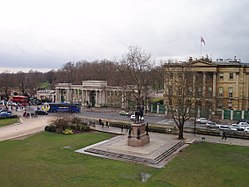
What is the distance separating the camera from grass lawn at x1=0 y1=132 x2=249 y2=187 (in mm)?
19297

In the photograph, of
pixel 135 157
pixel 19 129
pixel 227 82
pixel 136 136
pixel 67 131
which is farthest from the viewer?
pixel 227 82

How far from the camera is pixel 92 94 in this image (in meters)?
79.8

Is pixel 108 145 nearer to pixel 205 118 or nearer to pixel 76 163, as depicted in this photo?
pixel 76 163

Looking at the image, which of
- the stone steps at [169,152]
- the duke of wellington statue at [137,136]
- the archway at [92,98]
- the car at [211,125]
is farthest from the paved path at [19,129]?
the archway at [92,98]

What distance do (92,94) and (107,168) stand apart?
58.3 meters

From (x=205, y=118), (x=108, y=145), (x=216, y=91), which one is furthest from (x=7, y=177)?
(x=216, y=91)

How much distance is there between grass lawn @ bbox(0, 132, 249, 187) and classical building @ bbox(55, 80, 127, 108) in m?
37.9

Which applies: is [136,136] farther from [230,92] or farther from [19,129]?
[230,92]

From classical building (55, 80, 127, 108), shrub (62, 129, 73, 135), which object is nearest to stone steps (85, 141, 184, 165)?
shrub (62, 129, 73, 135)

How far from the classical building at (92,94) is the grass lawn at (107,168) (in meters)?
37.9

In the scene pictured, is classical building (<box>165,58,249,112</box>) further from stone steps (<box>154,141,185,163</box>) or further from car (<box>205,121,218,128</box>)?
stone steps (<box>154,141,185,163</box>)

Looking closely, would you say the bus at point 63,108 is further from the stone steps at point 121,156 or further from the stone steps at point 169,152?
the stone steps at point 121,156

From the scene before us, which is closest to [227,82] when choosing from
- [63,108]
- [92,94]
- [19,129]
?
[92,94]

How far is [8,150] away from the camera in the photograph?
28.1 meters
